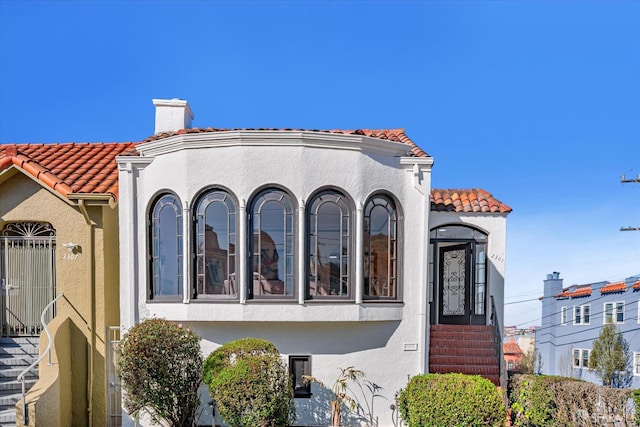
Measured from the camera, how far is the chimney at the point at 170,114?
1347 cm

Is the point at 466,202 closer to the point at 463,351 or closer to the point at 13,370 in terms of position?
the point at 463,351

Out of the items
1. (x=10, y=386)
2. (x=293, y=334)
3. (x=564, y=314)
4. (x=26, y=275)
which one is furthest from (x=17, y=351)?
(x=564, y=314)

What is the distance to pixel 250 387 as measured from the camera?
27.7 ft

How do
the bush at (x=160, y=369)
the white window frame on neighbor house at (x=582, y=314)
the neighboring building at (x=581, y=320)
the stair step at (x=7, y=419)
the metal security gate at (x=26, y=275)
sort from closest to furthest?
the bush at (x=160, y=369)
the stair step at (x=7, y=419)
the metal security gate at (x=26, y=275)
the neighboring building at (x=581, y=320)
the white window frame on neighbor house at (x=582, y=314)

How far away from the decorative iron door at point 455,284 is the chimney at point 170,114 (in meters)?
9.41

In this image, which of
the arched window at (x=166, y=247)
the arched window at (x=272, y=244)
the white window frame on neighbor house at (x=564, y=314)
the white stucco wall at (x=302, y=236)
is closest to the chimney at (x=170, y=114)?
the white stucco wall at (x=302, y=236)

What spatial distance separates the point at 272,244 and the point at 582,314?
106 ft

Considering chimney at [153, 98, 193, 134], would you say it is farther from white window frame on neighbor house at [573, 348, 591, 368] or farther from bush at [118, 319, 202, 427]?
white window frame on neighbor house at [573, 348, 591, 368]

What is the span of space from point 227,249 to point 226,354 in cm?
231

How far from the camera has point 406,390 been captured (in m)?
9.93

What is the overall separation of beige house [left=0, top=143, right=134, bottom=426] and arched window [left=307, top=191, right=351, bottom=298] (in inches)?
203

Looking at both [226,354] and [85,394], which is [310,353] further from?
[85,394]

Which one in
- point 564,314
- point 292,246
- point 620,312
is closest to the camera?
point 292,246

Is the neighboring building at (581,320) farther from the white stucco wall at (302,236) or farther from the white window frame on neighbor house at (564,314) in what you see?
the white stucco wall at (302,236)
